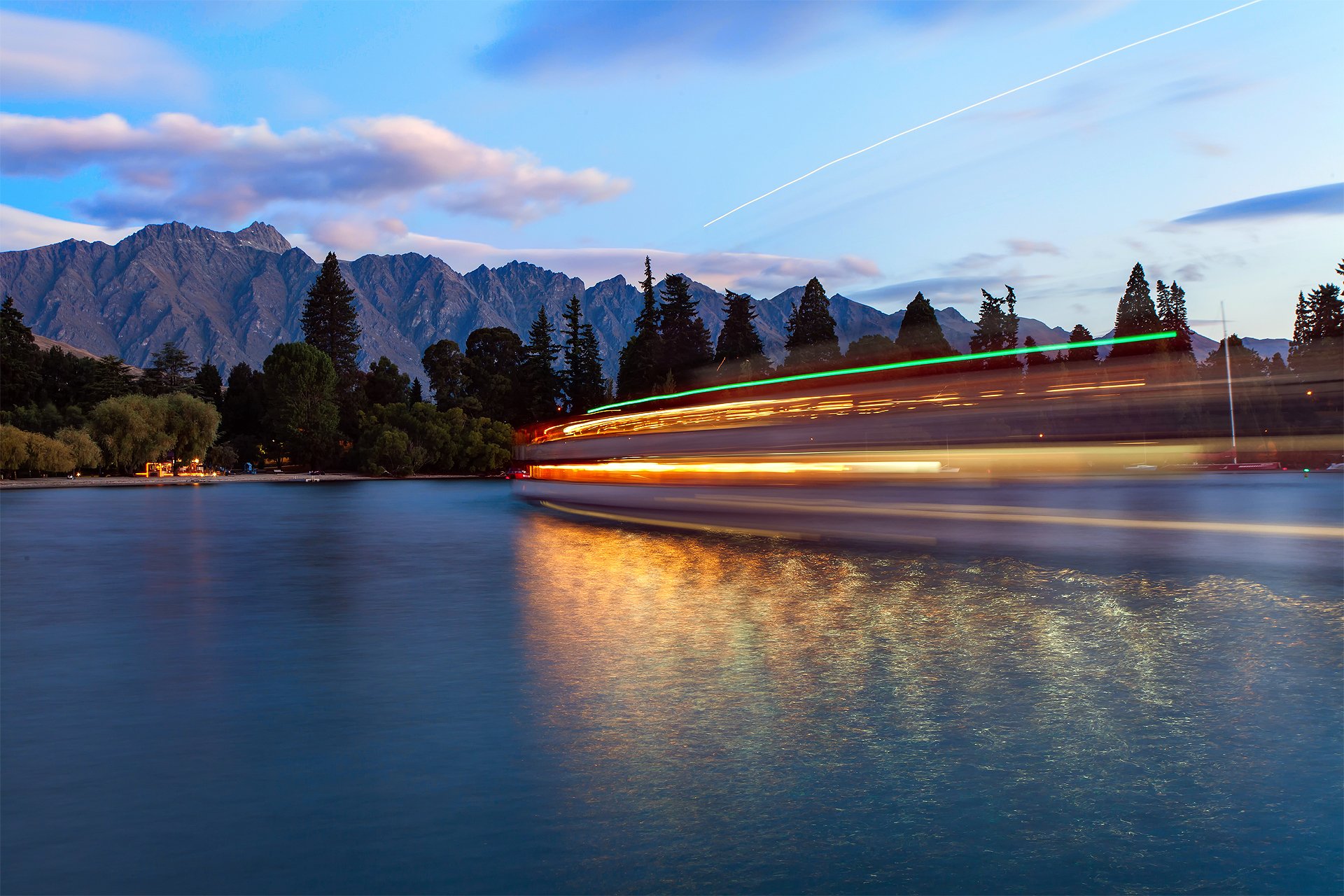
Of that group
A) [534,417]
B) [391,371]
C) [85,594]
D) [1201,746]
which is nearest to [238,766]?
[1201,746]

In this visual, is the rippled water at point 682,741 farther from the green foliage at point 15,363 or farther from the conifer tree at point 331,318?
the conifer tree at point 331,318

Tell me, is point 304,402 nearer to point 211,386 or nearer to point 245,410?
point 245,410

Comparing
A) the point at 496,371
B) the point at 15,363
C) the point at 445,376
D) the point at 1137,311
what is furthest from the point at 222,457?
the point at 1137,311

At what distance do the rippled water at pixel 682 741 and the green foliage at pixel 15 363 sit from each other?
310 ft

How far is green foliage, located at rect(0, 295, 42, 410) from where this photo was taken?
297 ft

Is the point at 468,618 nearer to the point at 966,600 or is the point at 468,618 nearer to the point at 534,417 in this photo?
the point at 966,600

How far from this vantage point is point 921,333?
268ft

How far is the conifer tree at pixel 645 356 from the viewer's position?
9831 centimetres

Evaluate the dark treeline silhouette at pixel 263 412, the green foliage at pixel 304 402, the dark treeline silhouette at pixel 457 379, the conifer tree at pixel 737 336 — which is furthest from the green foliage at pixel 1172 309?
the green foliage at pixel 304 402

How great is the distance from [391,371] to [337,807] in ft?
388

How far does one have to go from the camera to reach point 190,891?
334cm

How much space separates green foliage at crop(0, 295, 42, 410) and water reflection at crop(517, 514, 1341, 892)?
9634cm

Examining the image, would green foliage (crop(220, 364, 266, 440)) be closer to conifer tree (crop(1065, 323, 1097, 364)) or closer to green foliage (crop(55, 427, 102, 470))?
green foliage (crop(55, 427, 102, 470))

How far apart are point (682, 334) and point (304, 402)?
3714 centimetres
